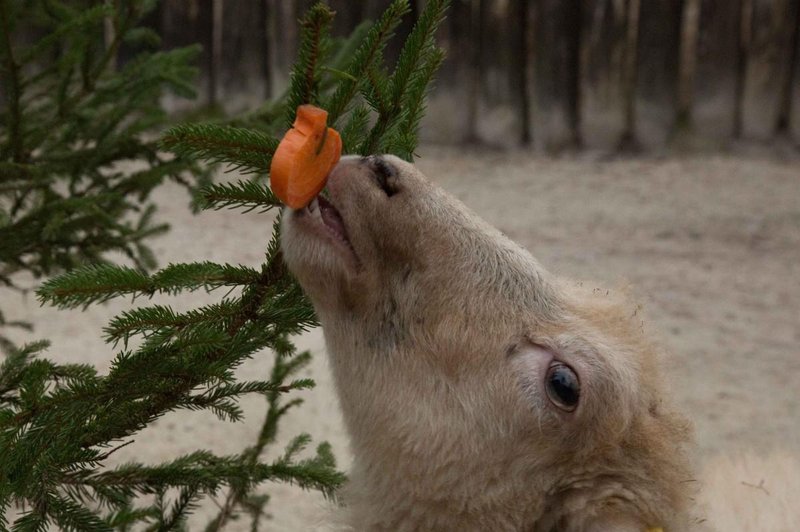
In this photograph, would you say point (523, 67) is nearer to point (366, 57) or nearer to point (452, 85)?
point (452, 85)

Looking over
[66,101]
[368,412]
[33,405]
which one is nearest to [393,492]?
[368,412]

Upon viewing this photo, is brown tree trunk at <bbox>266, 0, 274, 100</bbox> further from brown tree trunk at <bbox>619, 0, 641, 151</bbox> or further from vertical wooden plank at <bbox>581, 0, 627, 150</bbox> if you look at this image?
brown tree trunk at <bbox>619, 0, 641, 151</bbox>

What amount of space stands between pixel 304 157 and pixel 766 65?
7.89 m

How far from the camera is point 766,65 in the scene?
852 centimetres

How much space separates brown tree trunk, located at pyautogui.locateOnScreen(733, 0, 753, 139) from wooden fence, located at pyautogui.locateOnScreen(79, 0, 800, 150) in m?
0.01

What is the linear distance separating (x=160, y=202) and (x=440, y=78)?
297 centimetres

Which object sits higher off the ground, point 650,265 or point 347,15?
point 347,15

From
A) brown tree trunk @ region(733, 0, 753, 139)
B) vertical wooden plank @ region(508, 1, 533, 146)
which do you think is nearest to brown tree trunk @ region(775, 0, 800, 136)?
brown tree trunk @ region(733, 0, 753, 139)

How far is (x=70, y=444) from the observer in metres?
1.60

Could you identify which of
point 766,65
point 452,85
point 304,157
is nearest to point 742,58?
point 766,65

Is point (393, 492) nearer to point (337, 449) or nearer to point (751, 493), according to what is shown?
point (751, 493)

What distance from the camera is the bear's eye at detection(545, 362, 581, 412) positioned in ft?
6.11

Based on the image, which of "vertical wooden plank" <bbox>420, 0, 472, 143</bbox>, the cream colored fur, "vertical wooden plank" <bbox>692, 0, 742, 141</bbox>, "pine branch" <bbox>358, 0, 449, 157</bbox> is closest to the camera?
"pine branch" <bbox>358, 0, 449, 157</bbox>

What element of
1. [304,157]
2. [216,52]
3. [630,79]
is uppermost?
[304,157]
